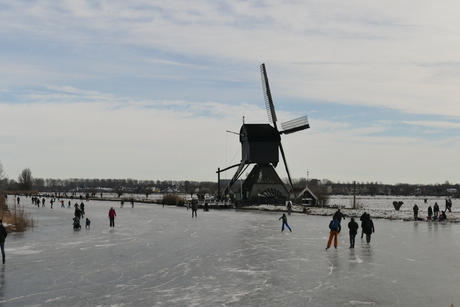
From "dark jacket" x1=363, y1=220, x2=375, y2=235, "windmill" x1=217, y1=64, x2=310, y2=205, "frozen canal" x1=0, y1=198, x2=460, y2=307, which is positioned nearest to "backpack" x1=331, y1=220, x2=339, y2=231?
"frozen canal" x1=0, y1=198, x2=460, y2=307

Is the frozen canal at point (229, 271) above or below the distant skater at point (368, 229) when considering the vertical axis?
below

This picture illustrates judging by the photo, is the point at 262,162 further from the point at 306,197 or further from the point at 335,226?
the point at 335,226

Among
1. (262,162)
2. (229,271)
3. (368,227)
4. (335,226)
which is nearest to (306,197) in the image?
(262,162)

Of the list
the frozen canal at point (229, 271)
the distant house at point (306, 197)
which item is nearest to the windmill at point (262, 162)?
the distant house at point (306, 197)

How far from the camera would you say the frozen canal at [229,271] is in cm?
1118

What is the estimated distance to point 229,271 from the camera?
14688 millimetres

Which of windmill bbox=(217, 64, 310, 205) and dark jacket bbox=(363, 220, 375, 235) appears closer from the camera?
dark jacket bbox=(363, 220, 375, 235)

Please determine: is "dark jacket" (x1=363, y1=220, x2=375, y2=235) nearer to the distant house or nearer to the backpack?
the backpack

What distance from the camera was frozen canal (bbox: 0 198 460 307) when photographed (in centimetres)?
1118

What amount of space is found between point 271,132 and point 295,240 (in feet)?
133

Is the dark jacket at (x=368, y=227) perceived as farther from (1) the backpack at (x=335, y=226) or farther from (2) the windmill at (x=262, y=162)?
(2) the windmill at (x=262, y=162)

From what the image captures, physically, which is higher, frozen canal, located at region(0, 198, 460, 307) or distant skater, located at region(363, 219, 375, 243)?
distant skater, located at region(363, 219, 375, 243)

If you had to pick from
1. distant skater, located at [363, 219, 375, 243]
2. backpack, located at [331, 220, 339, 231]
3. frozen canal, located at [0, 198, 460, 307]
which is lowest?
frozen canal, located at [0, 198, 460, 307]

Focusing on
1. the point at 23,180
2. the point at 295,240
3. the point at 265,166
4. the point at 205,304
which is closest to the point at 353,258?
the point at 295,240
